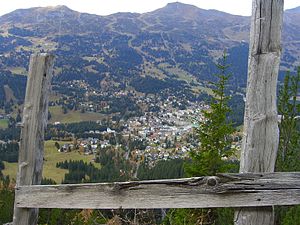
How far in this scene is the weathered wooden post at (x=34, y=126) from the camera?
138 inches

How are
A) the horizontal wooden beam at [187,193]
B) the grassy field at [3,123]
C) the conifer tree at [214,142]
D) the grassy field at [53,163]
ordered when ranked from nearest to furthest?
the horizontal wooden beam at [187,193]
the conifer tree at [214,142]
the grassy field at [53,163]
the grassy field at [3,123]

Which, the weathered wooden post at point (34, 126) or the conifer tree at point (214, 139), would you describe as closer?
the weathered wooden post at point (34, 126)

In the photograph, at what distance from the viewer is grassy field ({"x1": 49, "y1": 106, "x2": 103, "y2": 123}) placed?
14625cm

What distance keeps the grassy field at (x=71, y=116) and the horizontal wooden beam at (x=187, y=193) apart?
144576mm

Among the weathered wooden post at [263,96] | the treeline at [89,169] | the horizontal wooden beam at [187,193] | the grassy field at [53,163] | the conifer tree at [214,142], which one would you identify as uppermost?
the weathered wooden post at [263,96]

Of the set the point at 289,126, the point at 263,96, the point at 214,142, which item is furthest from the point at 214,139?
the point at 263,96

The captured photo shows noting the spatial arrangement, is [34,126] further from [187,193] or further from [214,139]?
[214,139]

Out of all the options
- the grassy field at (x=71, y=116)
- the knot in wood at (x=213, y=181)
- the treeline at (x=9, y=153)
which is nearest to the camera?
the knot in wood at (x=213, y=181)

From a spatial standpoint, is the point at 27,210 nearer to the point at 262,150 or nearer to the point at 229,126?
the point at 262,150

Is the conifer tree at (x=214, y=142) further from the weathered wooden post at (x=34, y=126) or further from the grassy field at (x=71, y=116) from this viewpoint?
the grassy field at (x=71, y=116)

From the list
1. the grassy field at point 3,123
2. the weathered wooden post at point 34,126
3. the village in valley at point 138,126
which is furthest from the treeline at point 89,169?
the weathered wooden post at point 34,126

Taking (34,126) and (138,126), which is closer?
(34,126)

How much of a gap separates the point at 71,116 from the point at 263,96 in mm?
151724

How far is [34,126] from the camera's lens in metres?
3.54
